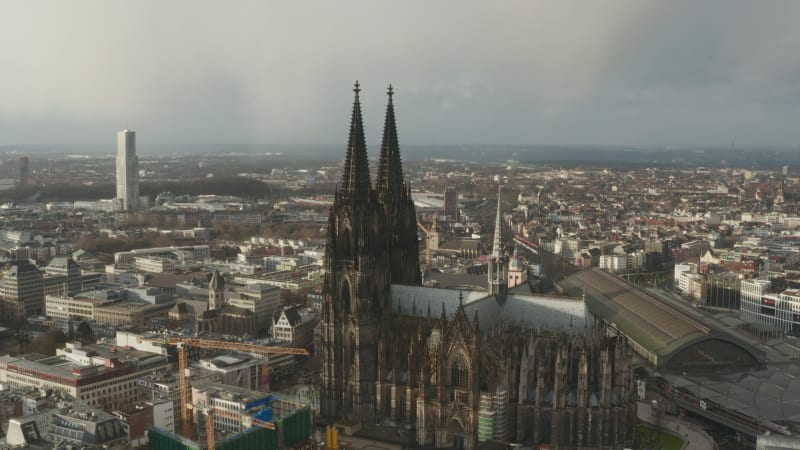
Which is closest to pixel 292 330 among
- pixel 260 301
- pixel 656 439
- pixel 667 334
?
pixel 260 301

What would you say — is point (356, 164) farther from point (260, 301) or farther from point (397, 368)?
point (260, 301)

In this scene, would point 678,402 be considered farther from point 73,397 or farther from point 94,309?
point 94,309

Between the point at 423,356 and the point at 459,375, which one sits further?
the point at 423,356

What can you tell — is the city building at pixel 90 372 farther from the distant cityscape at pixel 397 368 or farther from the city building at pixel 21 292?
the city building at pixel 21 292

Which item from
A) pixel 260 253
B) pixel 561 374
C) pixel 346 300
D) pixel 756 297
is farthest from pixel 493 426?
pixel 260 253

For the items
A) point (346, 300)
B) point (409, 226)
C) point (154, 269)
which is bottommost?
point (154, 269)

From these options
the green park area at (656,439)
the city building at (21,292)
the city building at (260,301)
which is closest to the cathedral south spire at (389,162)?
the green park area at (656,439)
